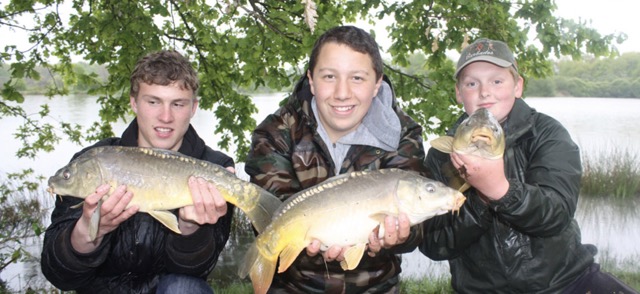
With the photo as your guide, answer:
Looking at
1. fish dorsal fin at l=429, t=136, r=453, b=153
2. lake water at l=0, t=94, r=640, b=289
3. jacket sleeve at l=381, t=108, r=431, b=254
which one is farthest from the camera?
lake water at l=0, t=94, r=640, b=289

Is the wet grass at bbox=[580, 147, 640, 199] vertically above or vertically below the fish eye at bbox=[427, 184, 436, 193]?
below

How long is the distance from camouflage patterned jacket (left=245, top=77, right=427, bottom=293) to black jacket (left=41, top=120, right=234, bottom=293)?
0.29 metres

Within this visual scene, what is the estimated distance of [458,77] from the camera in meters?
2.67

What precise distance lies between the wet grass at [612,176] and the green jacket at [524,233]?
697 centimetres

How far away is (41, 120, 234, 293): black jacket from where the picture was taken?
2.25 m

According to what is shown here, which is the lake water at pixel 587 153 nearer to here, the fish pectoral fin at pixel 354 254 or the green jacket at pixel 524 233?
the green jacket at pixel 524 233

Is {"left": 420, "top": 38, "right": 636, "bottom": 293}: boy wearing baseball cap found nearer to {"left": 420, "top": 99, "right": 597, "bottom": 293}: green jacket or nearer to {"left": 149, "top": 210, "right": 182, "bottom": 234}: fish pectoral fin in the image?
{"left": 420, "top": 99, "right": 597, "bottom": 293}: green jacket

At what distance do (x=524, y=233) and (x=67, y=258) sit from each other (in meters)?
1.90

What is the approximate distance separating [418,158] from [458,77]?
18.5 inches

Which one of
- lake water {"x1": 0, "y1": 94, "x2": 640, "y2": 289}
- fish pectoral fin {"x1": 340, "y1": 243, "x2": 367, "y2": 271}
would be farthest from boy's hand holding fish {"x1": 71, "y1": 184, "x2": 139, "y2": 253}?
lake water {"x1": 0, "y1": 94, "x2": 640, "y2": 289}

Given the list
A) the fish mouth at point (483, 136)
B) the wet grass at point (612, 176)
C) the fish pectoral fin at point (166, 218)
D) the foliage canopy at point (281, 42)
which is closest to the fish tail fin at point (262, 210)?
the fish pectoral fin at point (166, 218)

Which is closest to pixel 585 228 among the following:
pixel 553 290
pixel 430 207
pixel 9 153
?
pixel 553 290

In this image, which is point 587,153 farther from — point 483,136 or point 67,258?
point 67,258

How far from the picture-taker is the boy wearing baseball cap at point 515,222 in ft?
7.25
